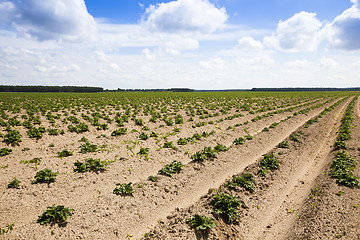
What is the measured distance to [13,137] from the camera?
46.0ft

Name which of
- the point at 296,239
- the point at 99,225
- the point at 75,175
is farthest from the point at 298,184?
the point at 75,175

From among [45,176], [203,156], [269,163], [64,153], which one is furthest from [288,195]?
[64,153]

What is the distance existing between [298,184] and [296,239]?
4164mm

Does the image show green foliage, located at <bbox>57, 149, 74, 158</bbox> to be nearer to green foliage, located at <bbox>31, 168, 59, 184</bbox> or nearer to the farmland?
the farmland

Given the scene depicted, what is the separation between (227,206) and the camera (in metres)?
7.17

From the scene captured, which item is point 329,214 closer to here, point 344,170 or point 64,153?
point 344,170

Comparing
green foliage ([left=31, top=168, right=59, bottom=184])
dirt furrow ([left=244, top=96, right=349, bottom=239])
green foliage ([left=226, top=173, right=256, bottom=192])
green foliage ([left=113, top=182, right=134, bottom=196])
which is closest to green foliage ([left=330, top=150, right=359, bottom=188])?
dirt furrow ([left=244, top=96, right=349, bottom=239])

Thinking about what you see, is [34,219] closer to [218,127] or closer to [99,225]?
[99,225]

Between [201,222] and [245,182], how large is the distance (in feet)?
11.5

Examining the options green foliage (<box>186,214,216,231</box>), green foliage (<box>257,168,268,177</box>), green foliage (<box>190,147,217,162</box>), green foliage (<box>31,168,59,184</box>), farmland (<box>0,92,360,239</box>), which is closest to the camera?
green foliage (<box>186,214,216,231</box>)

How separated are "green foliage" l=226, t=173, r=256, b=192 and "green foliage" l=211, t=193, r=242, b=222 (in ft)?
3.70

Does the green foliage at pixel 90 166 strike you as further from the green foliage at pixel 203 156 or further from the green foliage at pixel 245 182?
the green foliage at pixel 245 182

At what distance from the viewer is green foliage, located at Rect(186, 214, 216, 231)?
6.17 meters

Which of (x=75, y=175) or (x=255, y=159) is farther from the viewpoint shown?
(x=255, y=159)
